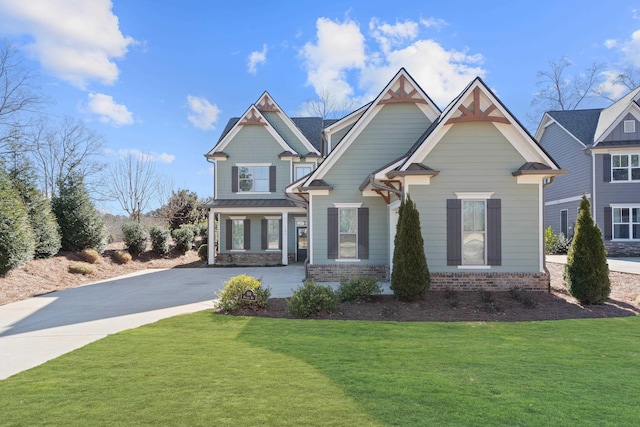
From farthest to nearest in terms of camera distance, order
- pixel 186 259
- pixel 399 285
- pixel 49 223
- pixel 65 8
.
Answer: pixel 186 259
pixel 49 223
pixel 65 8
pixel 399 285

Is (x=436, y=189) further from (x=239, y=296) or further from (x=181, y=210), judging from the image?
(x=181, y=210)

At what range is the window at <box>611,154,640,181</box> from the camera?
752 inches

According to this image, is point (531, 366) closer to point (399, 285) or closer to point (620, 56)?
point (399, 285)

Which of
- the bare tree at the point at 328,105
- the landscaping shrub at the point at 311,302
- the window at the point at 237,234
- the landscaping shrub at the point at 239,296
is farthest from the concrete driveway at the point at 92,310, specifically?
the bare tree at the point at 328,105

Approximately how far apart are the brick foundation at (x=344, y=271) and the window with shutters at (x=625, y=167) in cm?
1596

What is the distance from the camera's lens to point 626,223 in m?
19.1

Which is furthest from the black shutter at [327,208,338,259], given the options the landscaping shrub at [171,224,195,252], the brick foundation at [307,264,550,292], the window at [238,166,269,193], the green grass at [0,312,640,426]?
the landscaping shrub at [171,224,195,252]

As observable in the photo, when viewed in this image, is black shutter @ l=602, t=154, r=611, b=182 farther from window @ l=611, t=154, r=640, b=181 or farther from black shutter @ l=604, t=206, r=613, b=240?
black shutter @ l=604, t=206, r=613, b=240

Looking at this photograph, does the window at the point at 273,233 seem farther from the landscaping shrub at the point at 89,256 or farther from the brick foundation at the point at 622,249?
the brick foundation at the point at 622,249

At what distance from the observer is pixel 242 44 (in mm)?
17281

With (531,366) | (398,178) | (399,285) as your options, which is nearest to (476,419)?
(531,366)

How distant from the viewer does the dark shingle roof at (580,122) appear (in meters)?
20.6

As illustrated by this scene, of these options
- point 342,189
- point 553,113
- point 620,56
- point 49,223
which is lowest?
point 49,223

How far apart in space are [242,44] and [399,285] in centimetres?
1444
